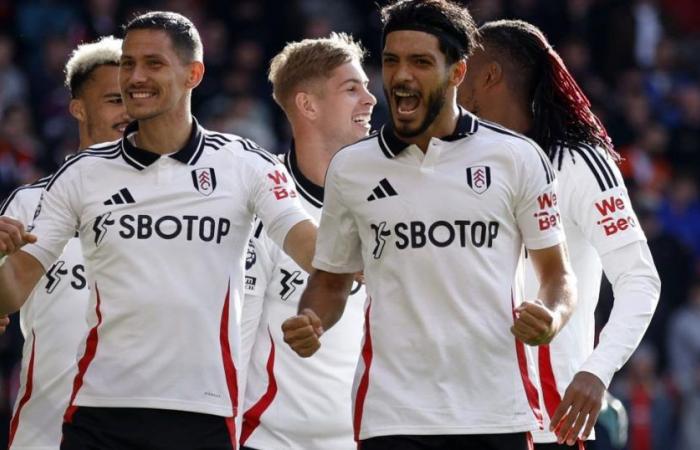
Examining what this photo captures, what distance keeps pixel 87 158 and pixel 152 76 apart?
41 centimetres

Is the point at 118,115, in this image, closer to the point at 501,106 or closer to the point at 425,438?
the point at 501,106

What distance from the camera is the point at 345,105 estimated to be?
8.07 m

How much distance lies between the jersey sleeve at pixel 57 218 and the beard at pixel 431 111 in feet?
4.44

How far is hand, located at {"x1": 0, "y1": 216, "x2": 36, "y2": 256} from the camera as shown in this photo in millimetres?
6035

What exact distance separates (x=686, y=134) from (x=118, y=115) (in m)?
9.55

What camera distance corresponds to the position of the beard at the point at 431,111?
594 centimetres

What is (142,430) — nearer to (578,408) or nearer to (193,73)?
(193,73)

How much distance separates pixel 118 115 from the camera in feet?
26.5

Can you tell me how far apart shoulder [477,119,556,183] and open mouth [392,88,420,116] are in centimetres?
26

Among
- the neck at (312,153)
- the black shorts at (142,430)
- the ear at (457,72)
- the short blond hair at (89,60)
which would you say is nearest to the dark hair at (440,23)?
the ear at (457,72)

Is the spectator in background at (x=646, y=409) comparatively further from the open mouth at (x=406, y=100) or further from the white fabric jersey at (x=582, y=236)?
the open mouth at (x=406, y=100)

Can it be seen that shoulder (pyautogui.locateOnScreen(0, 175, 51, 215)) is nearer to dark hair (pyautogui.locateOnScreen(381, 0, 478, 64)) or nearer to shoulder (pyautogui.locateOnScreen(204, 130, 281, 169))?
shoulder (pyautogui.locateOnScreen(204, 130, 281, 169))

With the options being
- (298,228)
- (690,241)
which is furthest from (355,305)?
(690,241)

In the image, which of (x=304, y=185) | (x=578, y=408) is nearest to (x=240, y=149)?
(x=304, y=185)
